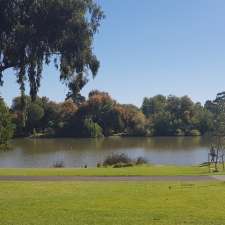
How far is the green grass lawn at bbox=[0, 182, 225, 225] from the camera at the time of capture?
43.3 ft

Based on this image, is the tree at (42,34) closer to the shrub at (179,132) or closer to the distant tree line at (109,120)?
the distant tree line at (109,120)

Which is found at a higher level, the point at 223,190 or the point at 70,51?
the point at 70,51

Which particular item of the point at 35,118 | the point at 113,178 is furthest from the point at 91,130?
the point at 113,178

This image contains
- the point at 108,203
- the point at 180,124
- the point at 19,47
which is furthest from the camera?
the point at 180,124

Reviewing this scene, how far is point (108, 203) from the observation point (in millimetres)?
16031

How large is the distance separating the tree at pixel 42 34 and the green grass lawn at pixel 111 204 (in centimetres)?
520

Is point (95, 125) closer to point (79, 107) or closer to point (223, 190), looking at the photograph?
point (79, 107)

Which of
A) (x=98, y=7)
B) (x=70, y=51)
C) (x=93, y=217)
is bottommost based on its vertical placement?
(x=93, y=217)

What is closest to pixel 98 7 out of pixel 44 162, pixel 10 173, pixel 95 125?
pixel 10 173

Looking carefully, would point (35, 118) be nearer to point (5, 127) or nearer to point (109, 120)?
point (109, 120)

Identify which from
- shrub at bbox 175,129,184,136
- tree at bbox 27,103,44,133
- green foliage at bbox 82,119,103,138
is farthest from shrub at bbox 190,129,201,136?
tree at bbox 27,103,44,133

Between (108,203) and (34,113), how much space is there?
79.0 metres

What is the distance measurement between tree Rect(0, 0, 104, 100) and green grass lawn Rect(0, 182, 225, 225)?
520cm

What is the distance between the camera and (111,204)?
52.0 ft
